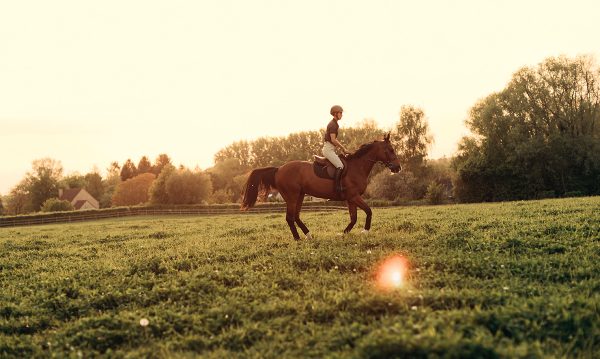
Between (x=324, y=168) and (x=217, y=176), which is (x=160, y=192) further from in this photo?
(x=324, y=168)

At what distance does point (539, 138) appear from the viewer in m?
53.5

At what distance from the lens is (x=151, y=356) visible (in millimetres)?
5906

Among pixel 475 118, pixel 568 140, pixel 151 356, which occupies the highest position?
pixel 475 118

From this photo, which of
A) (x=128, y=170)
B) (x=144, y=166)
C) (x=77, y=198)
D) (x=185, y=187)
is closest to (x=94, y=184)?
(x=128, y=170)

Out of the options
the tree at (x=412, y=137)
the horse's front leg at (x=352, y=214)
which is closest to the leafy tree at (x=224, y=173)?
the tree at (x=412, y=137)

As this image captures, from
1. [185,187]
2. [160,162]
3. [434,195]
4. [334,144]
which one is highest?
[160,162]

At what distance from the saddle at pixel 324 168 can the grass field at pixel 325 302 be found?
8.75 ft

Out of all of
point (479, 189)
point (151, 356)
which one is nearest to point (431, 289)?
point (151, 356)

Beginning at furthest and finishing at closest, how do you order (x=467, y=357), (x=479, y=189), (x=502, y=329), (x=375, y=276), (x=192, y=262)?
(x=479, y=189) < (x=192, y=262) < (x=375, y=276) < (x=502, y=329) < (x=467, y=357)

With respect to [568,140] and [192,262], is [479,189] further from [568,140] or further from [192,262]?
[192,262]

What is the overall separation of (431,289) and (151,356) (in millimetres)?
4327

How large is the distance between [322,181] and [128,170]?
122563 millimetres

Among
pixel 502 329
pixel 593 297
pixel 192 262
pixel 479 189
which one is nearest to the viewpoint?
pixel 502 329

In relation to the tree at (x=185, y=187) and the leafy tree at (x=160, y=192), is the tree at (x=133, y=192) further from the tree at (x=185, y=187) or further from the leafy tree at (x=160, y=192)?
the tree at (x=185, y=187)
